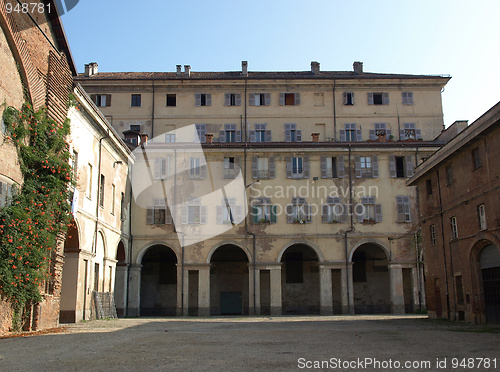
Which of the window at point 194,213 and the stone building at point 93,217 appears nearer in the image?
the stone building at point 93,217

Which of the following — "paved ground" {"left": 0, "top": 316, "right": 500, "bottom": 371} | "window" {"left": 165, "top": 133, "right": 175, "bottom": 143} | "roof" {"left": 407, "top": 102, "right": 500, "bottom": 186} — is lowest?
"paved ground" {"left": 0, "top": 316, "right": 500, "bottom": 371}

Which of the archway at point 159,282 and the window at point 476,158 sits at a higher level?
the window at point 476,158

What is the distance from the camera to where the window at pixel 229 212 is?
122 ft

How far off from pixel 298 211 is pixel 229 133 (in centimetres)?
967

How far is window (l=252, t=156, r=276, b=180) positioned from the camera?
3788 centimetres

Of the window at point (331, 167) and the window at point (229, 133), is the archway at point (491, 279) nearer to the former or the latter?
the window at point (331, 167)

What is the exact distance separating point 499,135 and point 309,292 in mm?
22583

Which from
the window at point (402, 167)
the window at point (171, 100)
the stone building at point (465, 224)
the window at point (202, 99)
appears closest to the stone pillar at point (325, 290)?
the window at point (402, 167)

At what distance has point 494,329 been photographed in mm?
19906

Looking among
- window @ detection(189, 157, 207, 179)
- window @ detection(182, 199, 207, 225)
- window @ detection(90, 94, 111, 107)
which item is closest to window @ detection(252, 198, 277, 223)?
window @ detection(182, 199, 207, 225)

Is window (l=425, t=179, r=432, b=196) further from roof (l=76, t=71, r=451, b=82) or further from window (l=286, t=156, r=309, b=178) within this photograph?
roof (l=76, t=71, r=451, b=82)

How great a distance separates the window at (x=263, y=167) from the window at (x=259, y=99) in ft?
23.6

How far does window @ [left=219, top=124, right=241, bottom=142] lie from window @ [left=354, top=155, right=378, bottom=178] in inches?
399

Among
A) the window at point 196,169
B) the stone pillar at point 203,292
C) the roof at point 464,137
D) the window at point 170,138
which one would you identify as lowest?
the stone pillar at point 203,292
